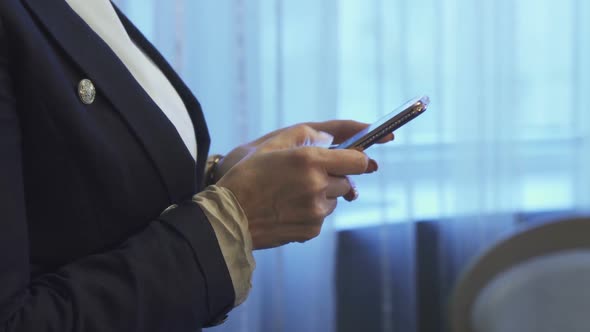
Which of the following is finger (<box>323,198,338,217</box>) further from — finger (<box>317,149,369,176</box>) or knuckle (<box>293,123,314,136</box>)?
knuckle (<box>293,123,314,136</box>)

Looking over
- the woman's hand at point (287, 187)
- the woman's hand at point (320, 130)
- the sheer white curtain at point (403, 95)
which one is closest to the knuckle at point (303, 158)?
the woman's hand at point (287, 187)

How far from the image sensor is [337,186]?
666 mm

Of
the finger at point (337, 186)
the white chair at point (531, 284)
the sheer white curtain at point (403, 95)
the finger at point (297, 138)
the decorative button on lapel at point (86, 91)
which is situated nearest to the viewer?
the white chair at point (531, 284)

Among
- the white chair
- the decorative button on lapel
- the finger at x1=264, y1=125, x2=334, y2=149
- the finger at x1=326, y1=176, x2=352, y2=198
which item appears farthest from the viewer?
the finger at x1=264, y1=125, x2=334, y2=149

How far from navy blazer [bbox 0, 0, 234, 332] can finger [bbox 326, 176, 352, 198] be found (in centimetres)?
14

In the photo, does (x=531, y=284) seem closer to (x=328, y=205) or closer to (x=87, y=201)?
(x=328, y=205)

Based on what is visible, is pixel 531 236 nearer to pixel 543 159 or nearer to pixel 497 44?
pixel 497 44

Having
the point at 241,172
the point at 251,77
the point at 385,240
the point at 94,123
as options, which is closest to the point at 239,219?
the point at 241,172

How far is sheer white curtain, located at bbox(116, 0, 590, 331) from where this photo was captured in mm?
1587

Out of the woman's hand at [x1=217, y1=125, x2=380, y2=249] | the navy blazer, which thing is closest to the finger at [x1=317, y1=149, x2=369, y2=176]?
the woman's hand at [x1=217, y1=125, x2=380, y2=249]

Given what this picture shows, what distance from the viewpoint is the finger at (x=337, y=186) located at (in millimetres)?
656

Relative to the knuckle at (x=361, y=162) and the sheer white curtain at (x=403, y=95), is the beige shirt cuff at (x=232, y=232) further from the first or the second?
the sheer white curtain at (x=403, y=95)

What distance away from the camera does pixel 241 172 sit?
0.64 meters

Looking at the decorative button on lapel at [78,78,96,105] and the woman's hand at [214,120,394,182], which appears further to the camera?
the woman's hand at [214,120,394,182]
